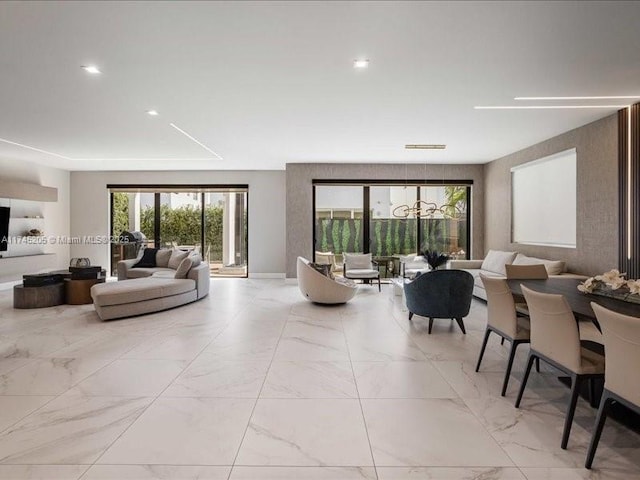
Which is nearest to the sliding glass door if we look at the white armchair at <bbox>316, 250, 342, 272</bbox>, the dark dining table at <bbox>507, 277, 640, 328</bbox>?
the white armchair at <bbox>316, 250, 342, 272</bbox>

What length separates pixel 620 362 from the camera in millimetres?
1959

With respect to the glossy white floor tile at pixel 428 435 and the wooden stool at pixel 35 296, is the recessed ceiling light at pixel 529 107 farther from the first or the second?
the wooden stool at pixel 35 296

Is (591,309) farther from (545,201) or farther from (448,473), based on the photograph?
(545,201)

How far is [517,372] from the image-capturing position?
11.4ft

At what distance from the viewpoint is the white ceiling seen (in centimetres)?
279

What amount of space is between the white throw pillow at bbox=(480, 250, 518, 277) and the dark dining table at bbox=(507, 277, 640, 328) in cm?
305

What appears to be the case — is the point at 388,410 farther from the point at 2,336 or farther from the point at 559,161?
the point at 559,161

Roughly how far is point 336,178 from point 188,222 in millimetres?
4237

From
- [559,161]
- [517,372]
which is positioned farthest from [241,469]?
[559,161]

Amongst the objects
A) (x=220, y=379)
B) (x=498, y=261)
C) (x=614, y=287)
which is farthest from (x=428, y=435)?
(x=498, y=261)

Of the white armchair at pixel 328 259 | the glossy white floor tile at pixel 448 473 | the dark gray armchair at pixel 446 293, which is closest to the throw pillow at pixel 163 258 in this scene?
the white armchair at pixel 328 259

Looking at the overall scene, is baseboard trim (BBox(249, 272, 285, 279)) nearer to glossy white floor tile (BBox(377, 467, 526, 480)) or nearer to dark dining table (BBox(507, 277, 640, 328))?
dark dining table (BBox(507, 277, 640, 328))

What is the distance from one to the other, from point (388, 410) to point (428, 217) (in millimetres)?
7030

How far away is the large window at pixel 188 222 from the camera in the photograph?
10156mm
